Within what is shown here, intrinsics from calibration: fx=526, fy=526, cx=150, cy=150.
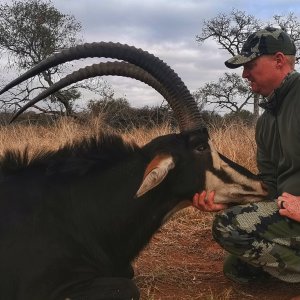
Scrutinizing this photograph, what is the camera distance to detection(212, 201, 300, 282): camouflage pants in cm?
428

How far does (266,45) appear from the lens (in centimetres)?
450

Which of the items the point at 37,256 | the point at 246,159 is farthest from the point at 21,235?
the point at 246,159

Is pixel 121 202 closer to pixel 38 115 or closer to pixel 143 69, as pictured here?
pixel 143 69

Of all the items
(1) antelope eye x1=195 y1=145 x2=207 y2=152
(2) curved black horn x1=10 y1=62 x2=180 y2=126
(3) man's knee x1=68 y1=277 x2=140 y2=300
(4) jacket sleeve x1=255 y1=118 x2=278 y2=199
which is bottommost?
(3) man's knee x1=68 y1=277 x2=140 y2=300

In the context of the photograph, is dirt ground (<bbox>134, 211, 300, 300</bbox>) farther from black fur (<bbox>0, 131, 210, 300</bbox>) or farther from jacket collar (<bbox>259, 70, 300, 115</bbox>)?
jacket collar (<bbox>259, 70, 300, 115</bbox>)

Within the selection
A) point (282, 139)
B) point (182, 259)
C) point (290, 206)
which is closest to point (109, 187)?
point (290, 206)

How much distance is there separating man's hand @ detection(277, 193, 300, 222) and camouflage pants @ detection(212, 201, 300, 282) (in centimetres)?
13

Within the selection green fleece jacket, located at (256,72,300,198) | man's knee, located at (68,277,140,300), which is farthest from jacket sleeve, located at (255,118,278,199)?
man's knee, located at (68,277,140,300)

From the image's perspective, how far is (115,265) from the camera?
4.04 meters

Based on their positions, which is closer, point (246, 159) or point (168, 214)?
point (168, 214)

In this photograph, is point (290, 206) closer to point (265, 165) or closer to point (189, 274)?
point (265, 165)

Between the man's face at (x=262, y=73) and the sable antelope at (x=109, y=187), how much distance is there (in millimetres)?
770

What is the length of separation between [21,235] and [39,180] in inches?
19.5

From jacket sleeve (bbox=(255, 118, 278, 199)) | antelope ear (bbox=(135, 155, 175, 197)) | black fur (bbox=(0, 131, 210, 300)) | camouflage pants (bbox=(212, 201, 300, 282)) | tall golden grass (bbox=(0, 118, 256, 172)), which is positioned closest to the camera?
antelope ear (bbox=(135, 155, 175, 197))
